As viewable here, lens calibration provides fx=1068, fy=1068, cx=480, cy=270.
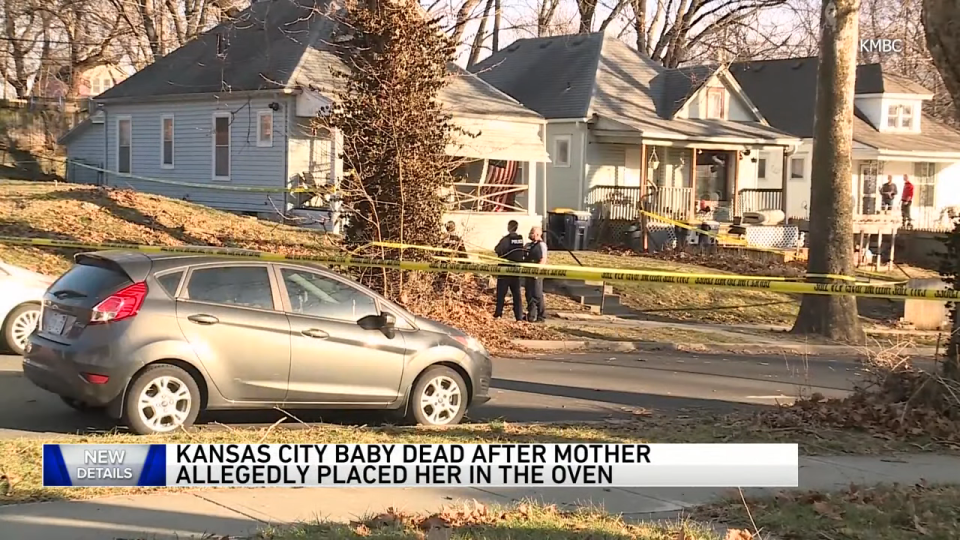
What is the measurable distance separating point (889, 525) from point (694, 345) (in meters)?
11.7

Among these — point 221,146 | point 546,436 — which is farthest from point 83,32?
point 546,436

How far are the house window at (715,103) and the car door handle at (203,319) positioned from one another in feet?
97.9

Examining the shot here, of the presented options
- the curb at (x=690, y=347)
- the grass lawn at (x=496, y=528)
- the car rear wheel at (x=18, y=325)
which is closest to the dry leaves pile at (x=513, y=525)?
the grass lawn at (x=496, y=528)

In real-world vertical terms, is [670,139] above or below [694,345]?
above

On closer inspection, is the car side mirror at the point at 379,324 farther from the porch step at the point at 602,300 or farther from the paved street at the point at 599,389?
the porch step at the point at 602,300

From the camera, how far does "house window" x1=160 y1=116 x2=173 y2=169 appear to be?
3053cm

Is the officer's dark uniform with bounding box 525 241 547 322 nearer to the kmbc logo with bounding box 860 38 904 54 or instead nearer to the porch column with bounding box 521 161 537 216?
the porch column with bounding box 521 161 537 216

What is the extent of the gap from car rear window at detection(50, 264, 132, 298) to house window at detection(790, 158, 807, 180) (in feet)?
120

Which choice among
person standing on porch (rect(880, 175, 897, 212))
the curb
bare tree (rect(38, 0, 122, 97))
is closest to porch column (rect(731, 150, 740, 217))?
person standing on porch (rect(880, 175, 897, 212))

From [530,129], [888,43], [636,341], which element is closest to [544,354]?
[636,341]

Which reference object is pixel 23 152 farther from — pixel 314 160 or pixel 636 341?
pixel 636 341

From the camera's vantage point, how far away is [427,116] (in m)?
15.6

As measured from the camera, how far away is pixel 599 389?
12641mm

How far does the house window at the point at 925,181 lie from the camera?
43.5 meters
